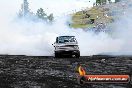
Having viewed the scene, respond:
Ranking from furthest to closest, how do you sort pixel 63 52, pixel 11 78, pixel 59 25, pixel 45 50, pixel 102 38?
pixel 59 25, pixel 102 38, pixel 45 50, pixel 63 52, pixel 11 78

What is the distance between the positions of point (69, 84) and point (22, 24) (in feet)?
124

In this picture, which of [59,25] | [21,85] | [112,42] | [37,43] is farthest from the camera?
[59,25]

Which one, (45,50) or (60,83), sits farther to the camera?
(45,50)

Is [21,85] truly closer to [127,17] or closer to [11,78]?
[11,78]

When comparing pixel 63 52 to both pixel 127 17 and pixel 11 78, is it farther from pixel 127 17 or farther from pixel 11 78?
pixel 127 17

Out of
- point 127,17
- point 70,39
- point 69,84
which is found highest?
point 127,17

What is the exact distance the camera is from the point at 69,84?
1656 centimetres

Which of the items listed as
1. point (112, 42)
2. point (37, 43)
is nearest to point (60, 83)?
point (37, 43)

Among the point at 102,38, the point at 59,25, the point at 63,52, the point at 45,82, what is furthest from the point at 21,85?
the point at 59,25

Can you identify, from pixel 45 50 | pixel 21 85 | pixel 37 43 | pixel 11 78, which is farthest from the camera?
pixel 37 43

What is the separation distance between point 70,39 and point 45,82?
55.9 feet

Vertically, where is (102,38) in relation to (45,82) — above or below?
above

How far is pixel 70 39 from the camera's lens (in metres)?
34.0

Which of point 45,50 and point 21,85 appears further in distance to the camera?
point 45,50
